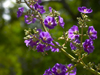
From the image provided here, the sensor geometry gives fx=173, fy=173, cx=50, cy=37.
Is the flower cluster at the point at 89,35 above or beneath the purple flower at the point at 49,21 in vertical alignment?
beneath

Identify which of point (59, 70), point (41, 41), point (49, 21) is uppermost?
point (49, 21)

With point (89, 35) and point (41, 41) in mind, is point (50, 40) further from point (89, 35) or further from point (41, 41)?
point (89, 35)

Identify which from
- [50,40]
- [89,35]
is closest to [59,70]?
[50,40]

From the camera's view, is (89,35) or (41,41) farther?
(89,35)

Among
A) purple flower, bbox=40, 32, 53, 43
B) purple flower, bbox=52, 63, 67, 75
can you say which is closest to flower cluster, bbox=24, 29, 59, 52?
purple flower, bbox=40, 32, 53, 43

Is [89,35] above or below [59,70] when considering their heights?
above

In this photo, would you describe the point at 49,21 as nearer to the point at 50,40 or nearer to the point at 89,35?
the point at 50,40

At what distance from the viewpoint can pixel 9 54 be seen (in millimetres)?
8656

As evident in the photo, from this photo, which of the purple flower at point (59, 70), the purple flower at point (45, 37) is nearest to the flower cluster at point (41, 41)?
the purple flower at point (45, 37)

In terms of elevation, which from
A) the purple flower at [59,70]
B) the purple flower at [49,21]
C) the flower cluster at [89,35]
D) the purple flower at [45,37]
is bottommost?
the purple flower at [59,70]

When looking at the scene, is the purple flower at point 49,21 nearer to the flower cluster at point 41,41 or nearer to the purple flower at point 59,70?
the flower cluster at point 41,41

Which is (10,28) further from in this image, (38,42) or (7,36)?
(38,42)

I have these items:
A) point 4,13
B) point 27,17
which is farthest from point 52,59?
point 4,13

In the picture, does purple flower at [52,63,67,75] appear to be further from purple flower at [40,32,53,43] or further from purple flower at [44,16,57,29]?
purple flower at [44,16,57,29]
